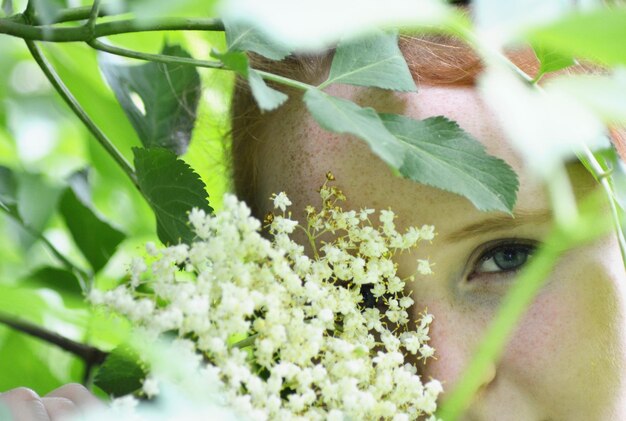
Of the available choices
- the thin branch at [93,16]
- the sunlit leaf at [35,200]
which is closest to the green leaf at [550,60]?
the thin branch at [93,16]

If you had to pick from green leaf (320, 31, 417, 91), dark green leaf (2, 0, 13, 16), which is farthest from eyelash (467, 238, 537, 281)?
dark green leaf (2, 0, 13, 16)

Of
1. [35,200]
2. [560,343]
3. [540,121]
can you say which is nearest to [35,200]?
[35,200]

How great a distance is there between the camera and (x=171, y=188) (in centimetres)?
59

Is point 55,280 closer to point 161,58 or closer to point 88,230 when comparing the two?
point 88,230

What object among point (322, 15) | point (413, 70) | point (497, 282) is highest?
point (413, 70)

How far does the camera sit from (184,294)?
428 mm

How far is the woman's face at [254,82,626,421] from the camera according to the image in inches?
25.6

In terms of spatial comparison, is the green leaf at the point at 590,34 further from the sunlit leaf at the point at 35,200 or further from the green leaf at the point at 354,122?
the sunlit leaf at the point at 35,200

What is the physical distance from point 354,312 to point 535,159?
13.7 inches

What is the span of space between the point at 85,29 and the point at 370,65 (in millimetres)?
181

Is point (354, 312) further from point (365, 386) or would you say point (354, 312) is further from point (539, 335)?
point (539, 335)

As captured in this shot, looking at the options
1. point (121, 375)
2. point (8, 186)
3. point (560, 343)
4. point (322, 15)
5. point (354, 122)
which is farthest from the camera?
point (8, 186)

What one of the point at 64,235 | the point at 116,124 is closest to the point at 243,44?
the point at 116,124

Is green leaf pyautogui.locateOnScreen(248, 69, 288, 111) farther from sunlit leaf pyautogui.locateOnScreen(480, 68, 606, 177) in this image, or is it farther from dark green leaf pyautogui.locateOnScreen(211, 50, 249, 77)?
sunlit leaf pyautogui.locateOnScreen(480, 68, 606, 177)
